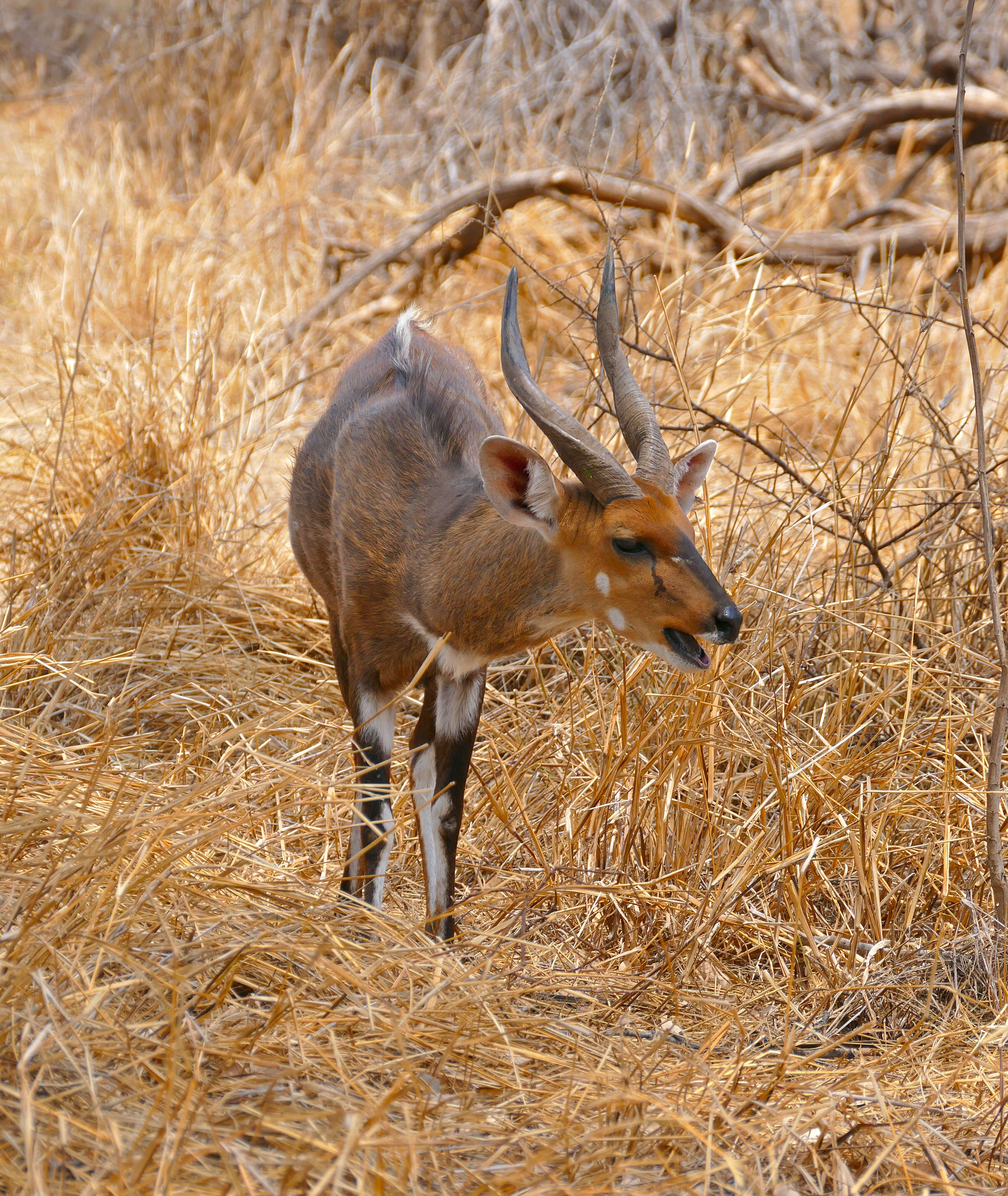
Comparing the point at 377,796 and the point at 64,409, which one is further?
the point at 64,409

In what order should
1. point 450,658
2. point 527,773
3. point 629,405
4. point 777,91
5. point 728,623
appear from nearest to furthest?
point 728,623, point 629,405, point 450,658, point 527,773, point 777,91

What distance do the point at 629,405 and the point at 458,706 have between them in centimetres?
97

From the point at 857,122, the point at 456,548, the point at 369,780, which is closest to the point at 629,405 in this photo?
the point at 456,548

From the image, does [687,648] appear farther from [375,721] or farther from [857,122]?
[857,122]

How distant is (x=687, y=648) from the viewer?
2.78 metres

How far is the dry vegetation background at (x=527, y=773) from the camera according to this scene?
218 centimetres

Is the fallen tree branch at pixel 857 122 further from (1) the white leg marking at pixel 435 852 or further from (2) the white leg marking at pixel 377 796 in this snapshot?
(1) the white leg marking at pixel 435 852

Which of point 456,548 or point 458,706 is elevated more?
point 456,548

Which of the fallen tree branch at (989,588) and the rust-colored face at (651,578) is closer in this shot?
the rust-colored face at (651,578)

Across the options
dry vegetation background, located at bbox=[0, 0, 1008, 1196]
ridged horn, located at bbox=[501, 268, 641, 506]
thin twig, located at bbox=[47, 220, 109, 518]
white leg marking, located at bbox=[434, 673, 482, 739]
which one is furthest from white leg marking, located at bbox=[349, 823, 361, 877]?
thin twig, located at bbox=[47, 220, 109, 518]

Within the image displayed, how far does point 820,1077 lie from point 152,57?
10266mm

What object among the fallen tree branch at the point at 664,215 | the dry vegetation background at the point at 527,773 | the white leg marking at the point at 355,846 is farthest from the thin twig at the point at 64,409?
the fallen tree branch at the point at 664,215

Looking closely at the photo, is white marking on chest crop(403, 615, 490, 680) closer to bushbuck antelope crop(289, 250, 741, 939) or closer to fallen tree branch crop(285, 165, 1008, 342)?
bushbuck antelope crop(289, 250, 741, 939)

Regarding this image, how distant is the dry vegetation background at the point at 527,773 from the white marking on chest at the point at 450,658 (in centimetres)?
38
